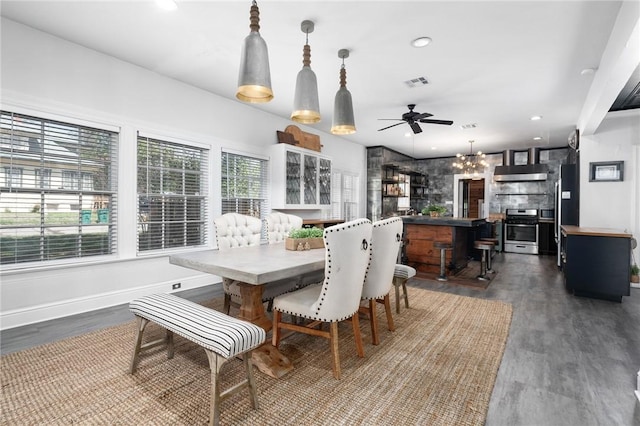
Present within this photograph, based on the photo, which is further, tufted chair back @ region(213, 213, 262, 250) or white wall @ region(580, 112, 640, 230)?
white wall @ region(580, 112, 640, 230)

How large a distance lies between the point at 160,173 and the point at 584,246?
5425 mm

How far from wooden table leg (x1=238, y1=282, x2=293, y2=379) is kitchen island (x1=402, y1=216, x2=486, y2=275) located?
11.9ft

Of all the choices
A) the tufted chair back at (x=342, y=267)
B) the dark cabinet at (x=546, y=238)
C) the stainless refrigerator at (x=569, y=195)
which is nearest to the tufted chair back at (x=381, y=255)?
the tufted chair back at (x=342, y=267)

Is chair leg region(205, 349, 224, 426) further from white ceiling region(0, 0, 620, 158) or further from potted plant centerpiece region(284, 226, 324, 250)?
white ceiling region(0, 0, 620, 158)

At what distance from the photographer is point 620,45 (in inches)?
95.7

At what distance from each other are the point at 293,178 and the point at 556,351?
4.16 meters


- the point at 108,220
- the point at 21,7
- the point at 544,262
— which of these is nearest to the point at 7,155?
the point at 108,220

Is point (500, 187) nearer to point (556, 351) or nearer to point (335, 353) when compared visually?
point (556, 351)

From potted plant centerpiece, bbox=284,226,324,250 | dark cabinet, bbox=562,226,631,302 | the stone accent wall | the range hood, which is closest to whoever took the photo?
potted plant centerpiece, bbox=284,226,324,250

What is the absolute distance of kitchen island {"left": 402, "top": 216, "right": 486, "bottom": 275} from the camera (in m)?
5.00

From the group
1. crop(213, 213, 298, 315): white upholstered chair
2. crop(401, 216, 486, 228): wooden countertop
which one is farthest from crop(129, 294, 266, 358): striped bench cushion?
crop(401, 216, 486, 228): wooden countertop

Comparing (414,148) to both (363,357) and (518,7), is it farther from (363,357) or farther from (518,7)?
(363,357)

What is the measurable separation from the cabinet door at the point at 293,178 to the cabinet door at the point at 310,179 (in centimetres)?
16

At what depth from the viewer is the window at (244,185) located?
4.74 meters
